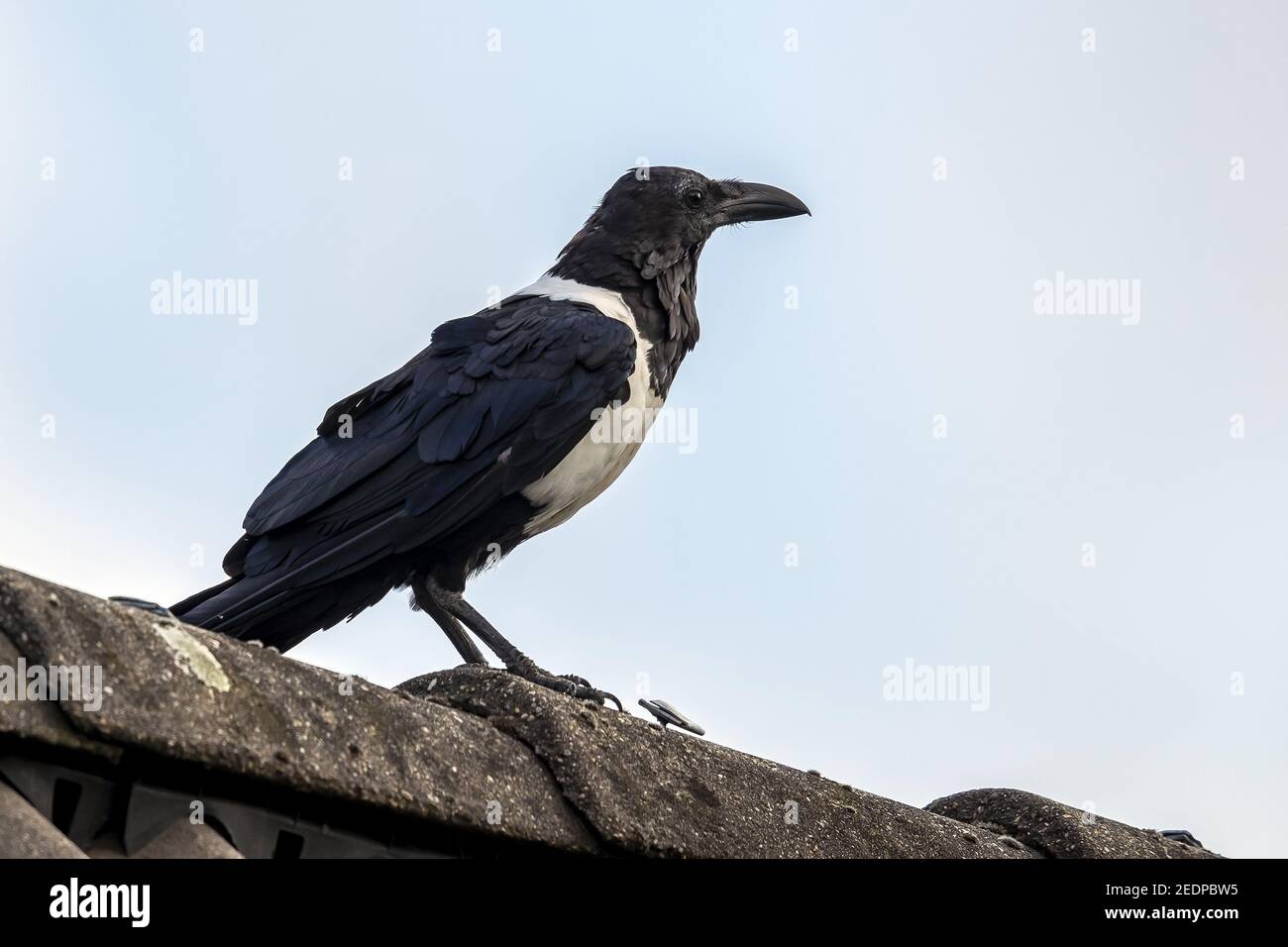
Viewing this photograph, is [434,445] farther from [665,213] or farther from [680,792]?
[680,792]

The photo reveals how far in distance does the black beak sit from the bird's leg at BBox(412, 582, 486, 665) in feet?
7.27

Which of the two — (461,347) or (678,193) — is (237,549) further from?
(678,193)

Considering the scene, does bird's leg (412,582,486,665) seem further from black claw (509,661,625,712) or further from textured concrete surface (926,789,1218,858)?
textured concrete surface (926,789,1218,858)

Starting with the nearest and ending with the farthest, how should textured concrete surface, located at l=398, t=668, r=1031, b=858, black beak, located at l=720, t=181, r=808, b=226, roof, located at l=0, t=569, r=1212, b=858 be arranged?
roof, located at l=0, t=569, r=1212, b=858 < textured concrete surface, located at l=398, t=668, r=1031, b=858 < black beak, located at l=720, t=181, r=808, b=226

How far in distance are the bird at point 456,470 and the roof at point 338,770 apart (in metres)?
1.02

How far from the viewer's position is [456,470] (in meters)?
5.13

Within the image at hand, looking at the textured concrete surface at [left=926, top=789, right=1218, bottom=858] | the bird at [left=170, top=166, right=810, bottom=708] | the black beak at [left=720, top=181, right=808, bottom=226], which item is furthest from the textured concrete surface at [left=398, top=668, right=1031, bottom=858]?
the black beak at [left=720, top=181, right=808, bottom=226]

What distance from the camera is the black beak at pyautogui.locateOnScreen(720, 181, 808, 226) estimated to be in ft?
21.9

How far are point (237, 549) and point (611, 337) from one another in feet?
4.60

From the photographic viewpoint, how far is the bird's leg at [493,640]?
4.72 metres

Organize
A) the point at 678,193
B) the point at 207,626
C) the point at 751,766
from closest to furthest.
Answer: the point at 751,766 < the point at 207,626 < the point at 678,193
